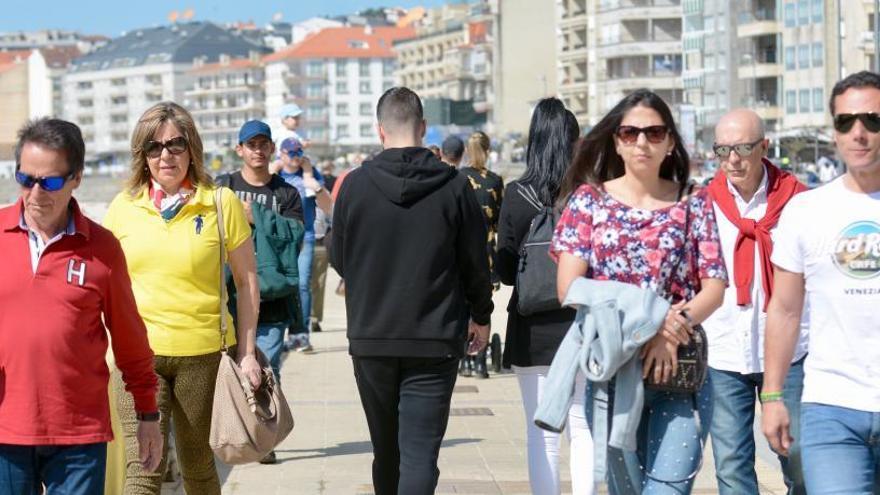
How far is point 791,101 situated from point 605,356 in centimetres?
10010

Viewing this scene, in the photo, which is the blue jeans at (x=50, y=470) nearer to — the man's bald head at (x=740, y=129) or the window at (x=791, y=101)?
the man's bald head at (x=740, y=129)

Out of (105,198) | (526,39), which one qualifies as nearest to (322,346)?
(526,39)

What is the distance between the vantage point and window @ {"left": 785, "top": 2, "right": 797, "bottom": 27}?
101 m

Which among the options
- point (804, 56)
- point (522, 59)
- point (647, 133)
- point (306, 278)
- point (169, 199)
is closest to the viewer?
point (647, 133)

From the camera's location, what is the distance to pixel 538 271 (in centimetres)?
727

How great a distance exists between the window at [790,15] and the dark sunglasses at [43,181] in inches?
3895

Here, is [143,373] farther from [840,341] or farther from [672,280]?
[840,341]

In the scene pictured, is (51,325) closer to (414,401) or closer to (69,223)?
(69,223)

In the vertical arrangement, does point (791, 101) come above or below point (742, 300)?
above

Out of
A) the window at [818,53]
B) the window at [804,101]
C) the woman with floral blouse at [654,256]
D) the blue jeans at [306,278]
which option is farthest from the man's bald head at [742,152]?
the window at [804,101]

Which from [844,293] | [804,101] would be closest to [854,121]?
[844,293]

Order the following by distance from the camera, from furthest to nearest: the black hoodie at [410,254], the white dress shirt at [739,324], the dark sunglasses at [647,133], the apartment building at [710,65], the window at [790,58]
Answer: the apartment building at [710,65], the window at [790,58], the white dress shirt at [739,324], the black hoodie at [410,254], the dark sunglasses at [647,133]

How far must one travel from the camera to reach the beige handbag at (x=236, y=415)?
7.02 metres

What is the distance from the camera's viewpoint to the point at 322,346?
18016mm
